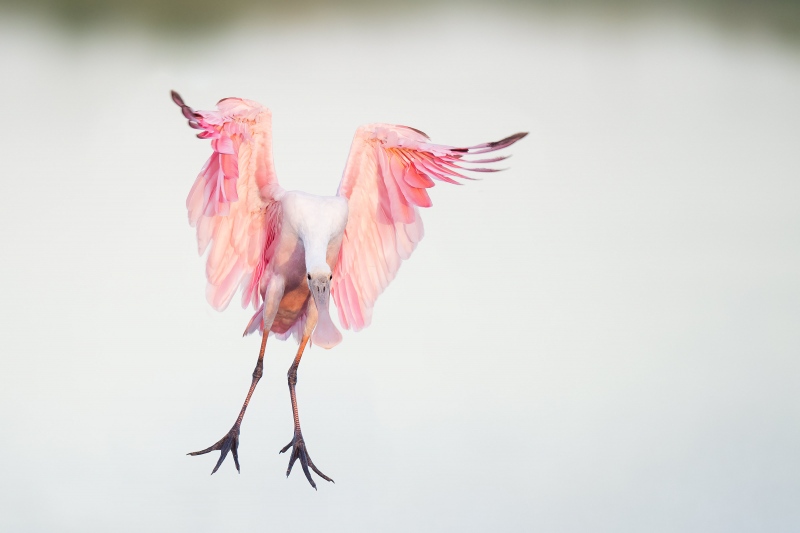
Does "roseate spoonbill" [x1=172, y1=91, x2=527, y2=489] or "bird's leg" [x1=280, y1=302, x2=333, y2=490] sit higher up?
"roseate spoonbill" [x1=172, y1=91, x2=527, y2=489]

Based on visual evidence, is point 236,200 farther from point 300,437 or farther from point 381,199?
point 300,437

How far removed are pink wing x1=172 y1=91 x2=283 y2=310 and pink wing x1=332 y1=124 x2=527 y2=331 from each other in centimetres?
26

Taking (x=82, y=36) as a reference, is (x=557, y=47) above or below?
above

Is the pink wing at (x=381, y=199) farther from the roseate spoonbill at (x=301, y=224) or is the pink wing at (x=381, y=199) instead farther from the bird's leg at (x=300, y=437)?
the bird's leg at (x=300, y=437)

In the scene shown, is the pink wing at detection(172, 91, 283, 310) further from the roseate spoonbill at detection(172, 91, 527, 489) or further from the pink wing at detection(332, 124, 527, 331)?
the pink wing at detection(332, 124, 527, 331)

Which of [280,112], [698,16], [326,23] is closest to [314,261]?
[280,112]

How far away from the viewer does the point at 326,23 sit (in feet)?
16.9

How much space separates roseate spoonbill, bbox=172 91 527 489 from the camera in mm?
3281

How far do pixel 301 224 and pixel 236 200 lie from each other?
0.70 ft

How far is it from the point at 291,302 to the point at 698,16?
10.4ft

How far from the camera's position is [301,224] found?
3.29 m

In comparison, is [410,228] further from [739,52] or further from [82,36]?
[739,52]

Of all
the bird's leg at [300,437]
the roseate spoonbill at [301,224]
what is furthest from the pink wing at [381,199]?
the bird's leg at [300,437]

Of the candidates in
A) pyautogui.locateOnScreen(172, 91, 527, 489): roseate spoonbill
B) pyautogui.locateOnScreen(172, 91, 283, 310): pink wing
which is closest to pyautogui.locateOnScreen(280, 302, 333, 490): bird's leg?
pyautogui.locateOnScreen(172, 91, 527, 489): roseate spoonbill
